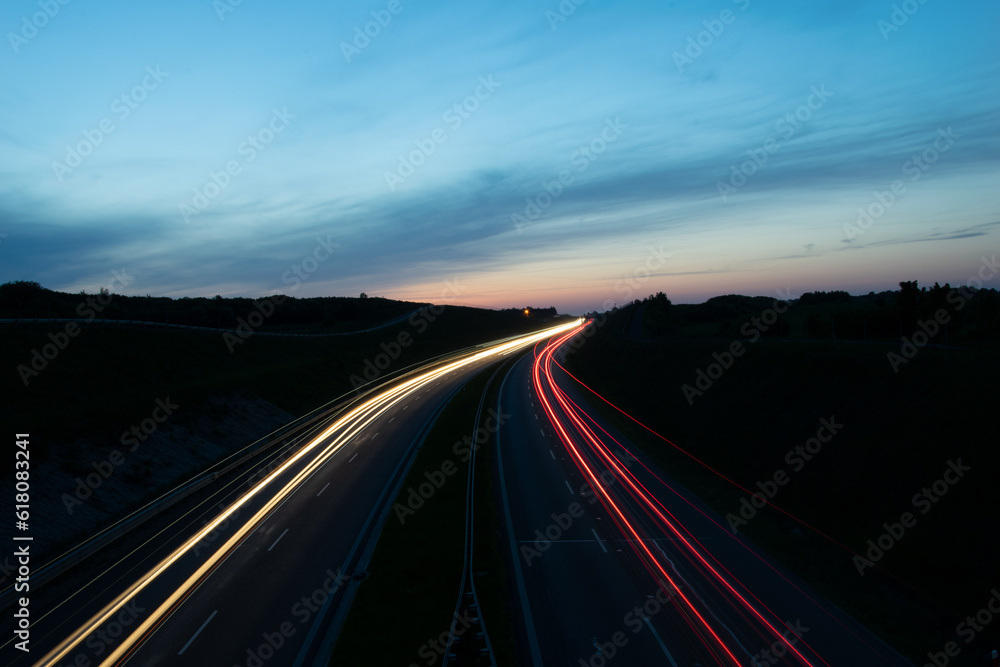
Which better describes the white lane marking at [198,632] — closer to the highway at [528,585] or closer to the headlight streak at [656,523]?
the highway at [528,585]

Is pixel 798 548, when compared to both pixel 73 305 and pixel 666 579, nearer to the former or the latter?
pixel 666 579

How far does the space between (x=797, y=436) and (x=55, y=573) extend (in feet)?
97.4

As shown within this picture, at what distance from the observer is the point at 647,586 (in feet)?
55.4

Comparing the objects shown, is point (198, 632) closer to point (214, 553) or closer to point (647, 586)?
point (214, 553)

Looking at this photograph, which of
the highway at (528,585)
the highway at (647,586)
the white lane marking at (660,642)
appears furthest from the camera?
the highway at (647,586)

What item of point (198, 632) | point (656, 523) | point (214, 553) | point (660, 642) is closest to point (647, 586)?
point (660, 642)

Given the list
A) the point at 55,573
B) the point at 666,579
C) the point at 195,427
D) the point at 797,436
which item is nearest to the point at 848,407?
the point at 797,436

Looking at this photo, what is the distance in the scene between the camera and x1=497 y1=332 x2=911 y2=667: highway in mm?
13727

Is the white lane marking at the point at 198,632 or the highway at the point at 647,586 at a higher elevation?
the white lane marking at the point at 198,632

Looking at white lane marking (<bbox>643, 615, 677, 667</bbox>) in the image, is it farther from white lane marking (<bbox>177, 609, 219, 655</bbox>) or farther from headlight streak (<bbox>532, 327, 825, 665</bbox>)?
white lane marking (<bbox>177, 609, 219, 655</bbox>)

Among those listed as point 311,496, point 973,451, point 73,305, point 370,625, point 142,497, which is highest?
point 73,305

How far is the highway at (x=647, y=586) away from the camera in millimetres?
13727

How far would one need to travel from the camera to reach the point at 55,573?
57.0 feet

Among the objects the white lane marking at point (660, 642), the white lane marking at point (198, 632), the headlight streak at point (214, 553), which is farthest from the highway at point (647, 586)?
the headlight streak at point (214, 553)
